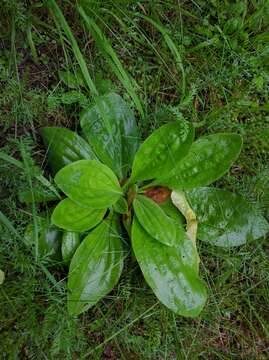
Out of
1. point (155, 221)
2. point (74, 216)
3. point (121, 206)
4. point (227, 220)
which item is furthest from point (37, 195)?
point (227, 220)

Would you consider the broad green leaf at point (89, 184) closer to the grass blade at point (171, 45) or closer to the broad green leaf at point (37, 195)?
the broad green leaf at point (37, 195)

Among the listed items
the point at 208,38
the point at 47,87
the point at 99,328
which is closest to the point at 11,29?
the point at 47,87

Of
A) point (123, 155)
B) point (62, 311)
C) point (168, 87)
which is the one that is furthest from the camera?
point (168, 87)

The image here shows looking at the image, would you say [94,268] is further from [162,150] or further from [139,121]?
[139,121]

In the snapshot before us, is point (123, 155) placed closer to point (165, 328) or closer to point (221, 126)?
point (221, 126)

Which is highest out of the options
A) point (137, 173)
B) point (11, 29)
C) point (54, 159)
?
point (11, 29)

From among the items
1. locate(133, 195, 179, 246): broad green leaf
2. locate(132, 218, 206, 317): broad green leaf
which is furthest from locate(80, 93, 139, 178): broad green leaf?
locate(132, 218, 206, 317): broad green leaf

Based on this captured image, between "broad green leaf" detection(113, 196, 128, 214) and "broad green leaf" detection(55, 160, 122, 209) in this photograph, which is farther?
"broad green leaf" detection(113, 196, 128, 214)

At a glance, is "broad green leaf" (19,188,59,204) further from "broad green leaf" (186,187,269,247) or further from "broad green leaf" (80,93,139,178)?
"broad green leaf" (186,187,269,247)
